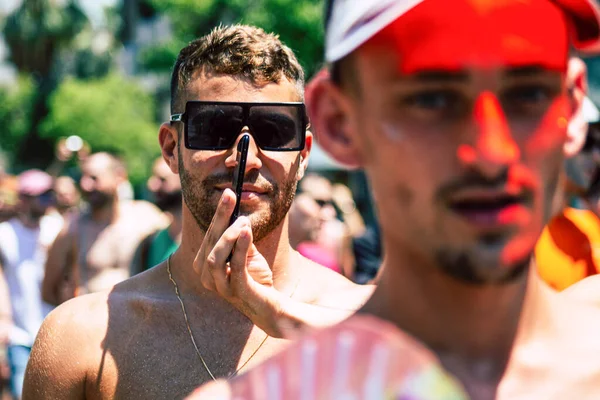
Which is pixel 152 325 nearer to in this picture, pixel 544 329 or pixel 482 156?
pixel 544 329

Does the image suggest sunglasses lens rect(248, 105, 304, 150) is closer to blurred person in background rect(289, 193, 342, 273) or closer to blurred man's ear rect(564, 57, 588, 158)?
blurred man's ear rect(564, 57, 588, 158)

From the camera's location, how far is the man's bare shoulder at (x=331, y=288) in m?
2.68

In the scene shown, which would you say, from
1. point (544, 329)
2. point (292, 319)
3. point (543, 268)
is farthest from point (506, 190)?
point (543, 268)

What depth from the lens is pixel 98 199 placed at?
649cm

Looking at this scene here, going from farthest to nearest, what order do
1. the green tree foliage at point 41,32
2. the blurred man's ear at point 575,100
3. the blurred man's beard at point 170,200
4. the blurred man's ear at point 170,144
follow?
the green tree foliage at point 41,32
the blurred man's beard at point 170,200
the blurred man's ear at point 170,144
the blurred man's ear at point 575,100

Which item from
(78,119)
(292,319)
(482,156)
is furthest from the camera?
(78,119)

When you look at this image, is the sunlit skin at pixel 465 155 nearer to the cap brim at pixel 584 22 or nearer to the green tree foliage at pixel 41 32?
the cap brim at pixel 584 22

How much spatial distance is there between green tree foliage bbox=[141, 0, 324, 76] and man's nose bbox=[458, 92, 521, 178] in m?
28.3

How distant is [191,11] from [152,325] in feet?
115

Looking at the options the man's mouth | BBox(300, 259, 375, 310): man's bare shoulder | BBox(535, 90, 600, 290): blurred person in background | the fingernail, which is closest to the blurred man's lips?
BBox(300, 259, 375, 310): man's bare shoulder

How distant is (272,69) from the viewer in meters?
3.00

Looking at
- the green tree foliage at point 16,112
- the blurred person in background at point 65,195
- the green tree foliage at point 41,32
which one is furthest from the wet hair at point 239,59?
the green tree foliage at point 16,112

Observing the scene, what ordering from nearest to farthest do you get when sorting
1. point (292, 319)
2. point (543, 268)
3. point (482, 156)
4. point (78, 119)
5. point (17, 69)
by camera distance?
point (482, 156), point (292, 319), point (543, 268), point (78, 119), point (17, 69)

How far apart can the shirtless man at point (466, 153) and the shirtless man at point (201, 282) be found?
3.99ft
